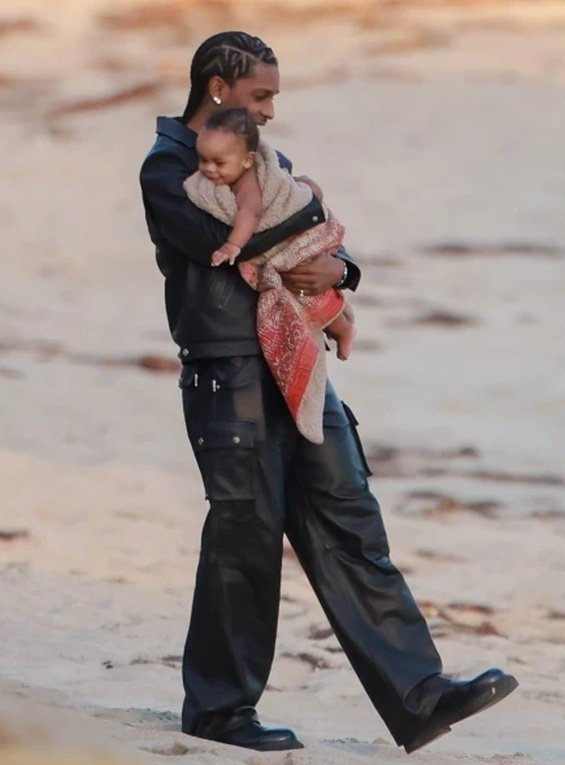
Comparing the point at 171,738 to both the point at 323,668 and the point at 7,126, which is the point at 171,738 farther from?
the point at 7,126

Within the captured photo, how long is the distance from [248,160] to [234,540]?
88 centimetres

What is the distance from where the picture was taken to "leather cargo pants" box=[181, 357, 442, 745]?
14.6 feet

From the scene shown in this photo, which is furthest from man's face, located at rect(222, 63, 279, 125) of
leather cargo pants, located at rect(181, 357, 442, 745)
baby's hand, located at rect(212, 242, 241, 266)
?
leather cargo pants, located at rect(181, 357, 442, 745)

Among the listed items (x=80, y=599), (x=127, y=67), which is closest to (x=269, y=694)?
(x=80, y=599)

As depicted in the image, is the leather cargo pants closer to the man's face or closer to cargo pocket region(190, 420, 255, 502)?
cargo pocket region(190, 420, 255, 502)

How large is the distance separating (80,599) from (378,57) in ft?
49.1

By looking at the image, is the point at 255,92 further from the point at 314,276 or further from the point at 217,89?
the point at 314,276

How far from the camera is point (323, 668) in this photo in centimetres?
594

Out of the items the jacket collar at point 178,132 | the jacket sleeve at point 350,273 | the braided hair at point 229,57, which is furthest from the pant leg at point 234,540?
the braided hair at point 229,57

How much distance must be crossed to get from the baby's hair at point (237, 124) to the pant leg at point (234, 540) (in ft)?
1.73

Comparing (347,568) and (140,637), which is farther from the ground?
(347,568)

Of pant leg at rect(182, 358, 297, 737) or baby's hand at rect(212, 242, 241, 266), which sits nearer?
baby's hand at rect(212, 242, 241, 266)

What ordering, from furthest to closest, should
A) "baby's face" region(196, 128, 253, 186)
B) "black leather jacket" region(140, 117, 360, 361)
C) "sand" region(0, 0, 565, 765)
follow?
1. "sand" region(0, 0, 565, 765)
2. "black leather jacket" region(140, 117, 360, 361)
3. "baby's face" region(196, 128, 253, 186)

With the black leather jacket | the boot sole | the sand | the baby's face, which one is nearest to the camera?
the baby's face
